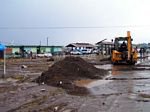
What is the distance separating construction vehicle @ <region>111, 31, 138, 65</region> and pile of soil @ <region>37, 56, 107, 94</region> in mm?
13624

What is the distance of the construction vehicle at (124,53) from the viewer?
4056 cm

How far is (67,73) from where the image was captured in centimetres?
2336

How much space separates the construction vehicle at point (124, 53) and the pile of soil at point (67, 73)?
13.6 m

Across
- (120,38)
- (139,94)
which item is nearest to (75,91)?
(139,94)

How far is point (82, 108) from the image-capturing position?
38.7 feet

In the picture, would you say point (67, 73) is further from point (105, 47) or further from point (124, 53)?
point (105, 47)

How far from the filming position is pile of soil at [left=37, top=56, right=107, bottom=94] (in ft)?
66.6

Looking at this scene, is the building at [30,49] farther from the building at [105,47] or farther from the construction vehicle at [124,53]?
the construction vehicle at [124,53]

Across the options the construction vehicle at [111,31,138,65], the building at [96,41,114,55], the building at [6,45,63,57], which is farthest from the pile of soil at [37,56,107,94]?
the building at [96,41,114,55]

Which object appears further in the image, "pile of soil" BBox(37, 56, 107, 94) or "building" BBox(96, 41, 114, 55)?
"building" BBox(96, 41, 114, 55)

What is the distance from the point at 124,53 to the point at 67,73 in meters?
18.9

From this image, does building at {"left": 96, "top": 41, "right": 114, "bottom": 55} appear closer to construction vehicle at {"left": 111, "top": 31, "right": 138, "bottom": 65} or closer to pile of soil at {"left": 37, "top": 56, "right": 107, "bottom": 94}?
construction vehicle at {"left": 111, "top": 31, "right": 138, "bottom": 65}

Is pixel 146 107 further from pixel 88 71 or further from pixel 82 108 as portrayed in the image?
pixel 88 71

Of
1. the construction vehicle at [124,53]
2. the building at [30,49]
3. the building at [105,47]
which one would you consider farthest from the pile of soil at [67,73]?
the building at [105,47]
